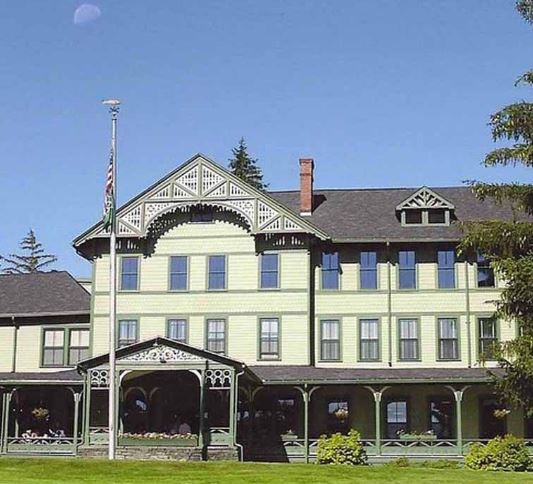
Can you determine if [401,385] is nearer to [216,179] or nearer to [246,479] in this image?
[216,179]

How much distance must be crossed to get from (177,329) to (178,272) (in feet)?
7.08

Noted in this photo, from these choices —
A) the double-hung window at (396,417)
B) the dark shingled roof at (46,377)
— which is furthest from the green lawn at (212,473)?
the double-hung window at (396,417)

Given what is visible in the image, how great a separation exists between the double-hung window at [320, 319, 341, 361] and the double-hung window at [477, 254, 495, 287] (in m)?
5.52

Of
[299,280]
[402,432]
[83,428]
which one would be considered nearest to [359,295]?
[299,280]

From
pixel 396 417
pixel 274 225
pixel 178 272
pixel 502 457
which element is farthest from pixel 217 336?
pixel 502 457

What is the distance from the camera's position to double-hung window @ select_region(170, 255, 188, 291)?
133ft

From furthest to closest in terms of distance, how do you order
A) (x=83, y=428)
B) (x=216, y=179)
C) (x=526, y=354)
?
(x=216, y=179)
(x=83, y=428)
(x=526, y=354)

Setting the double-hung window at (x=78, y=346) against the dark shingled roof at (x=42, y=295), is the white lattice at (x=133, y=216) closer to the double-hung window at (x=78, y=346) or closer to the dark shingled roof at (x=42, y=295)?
the dark shingled roof at (x=42, y=295)

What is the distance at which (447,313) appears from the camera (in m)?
39.5

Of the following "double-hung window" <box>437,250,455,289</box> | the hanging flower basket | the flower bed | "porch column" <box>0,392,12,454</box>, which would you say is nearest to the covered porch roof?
the flower bed

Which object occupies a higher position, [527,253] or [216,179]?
[216,179]

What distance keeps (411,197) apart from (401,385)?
7313 millimetres

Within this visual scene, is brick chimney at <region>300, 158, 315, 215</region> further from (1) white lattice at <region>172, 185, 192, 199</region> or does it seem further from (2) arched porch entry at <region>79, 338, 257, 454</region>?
(2) arched porch entry at <region>79, 338, 257, 454</region>

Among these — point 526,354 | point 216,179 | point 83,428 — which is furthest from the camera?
point 216,179
